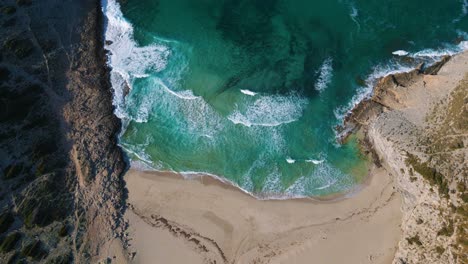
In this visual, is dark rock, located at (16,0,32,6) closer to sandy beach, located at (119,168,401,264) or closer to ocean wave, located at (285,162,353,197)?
sandy beach, located at (119,168,401,264)

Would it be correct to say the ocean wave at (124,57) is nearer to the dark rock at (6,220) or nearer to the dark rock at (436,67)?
the dark rock at (6,220)

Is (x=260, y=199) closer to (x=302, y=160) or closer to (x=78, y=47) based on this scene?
(x=302, y=160)

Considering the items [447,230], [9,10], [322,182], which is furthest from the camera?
[9,10]

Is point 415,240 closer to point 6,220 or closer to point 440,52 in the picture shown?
point 440,52

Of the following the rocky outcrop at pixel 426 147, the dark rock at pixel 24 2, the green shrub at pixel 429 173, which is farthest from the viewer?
the dark rock at pixel 24 2

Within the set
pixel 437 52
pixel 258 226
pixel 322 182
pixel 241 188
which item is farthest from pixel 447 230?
pixel 437 52

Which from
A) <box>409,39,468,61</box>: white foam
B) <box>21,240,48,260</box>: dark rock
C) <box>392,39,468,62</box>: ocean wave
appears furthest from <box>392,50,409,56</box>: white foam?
<box>21,240,48,260</box>: dark rock

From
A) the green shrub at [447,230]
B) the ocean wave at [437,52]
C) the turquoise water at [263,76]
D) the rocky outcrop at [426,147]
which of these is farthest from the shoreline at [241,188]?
the ocean wave at [437,52]
